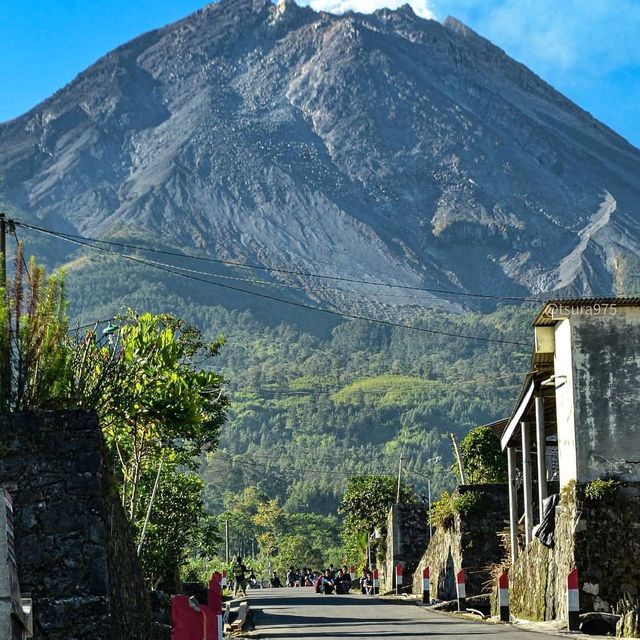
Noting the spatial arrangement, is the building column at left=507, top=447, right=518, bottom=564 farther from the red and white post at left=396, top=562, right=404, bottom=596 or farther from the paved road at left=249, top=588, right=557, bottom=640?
the red and white post at left=396, top=562, right=404, bottom=596

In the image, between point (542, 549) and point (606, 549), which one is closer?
point (606, 549)

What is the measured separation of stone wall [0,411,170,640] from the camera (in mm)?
12195

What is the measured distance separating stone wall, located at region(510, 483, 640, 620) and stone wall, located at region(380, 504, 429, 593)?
2679 centimetres

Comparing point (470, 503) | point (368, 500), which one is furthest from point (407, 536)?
point (368, 500)

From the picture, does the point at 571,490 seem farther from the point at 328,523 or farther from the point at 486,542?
the point at 328,523

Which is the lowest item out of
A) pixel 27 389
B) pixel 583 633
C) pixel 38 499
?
pixel 583 633

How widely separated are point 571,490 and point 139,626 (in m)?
10.3

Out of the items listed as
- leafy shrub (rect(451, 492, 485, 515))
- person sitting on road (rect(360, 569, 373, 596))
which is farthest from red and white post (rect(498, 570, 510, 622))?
person sitting on road (rect(360, 569, 373, 596))

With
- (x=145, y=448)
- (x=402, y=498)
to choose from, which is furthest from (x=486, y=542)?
(x=402, y=498)

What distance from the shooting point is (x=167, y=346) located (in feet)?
61.1

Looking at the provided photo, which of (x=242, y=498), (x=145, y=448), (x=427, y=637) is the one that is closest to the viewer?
(x=427, y=637)

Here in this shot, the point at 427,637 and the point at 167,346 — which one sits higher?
the point at 167,346

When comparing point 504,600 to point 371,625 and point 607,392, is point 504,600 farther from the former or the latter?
point 607,392

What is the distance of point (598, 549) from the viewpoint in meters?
21.4
